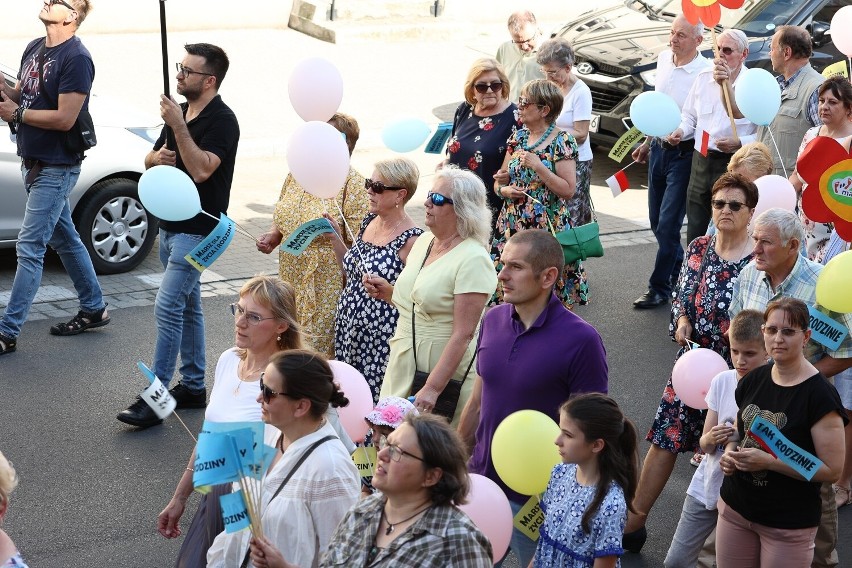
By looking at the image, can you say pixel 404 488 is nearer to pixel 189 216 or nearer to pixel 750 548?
pixel 750 548

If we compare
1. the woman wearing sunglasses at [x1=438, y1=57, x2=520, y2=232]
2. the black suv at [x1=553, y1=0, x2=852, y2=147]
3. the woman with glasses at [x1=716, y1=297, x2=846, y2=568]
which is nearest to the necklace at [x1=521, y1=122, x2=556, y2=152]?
the woman wearing sunglasses at [x1=438, y1=57, x2=520, y2=232]

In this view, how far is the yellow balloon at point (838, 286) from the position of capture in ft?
17.3

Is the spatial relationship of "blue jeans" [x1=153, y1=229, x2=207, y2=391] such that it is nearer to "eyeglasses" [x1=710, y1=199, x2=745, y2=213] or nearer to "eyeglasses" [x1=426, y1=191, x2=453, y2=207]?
"eyeglasses" [x1=426, y1=191, x2=453, y2=207]

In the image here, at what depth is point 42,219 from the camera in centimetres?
788

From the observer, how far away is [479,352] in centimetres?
485

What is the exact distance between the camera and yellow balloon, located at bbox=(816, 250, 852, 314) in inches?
207

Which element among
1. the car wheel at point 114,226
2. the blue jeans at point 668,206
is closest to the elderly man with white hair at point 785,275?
the blue jeans at point 668,206

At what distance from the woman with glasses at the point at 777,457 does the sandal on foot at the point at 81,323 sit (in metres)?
4.98

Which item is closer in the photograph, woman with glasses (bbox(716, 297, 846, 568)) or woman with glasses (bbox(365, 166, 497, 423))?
woman with glasses (bbox(716, 297, 846, 568))

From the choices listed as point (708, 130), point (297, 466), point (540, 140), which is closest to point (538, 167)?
point (540, 140)

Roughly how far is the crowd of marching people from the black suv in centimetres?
398

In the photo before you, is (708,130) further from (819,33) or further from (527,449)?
(527,449)

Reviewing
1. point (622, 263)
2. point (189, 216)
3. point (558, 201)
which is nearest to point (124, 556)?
point (189, 216)

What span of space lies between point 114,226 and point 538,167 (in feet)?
12.2
